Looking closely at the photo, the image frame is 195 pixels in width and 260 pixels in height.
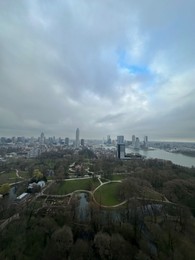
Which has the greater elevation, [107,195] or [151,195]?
[151,195]

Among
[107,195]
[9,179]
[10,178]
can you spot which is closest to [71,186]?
[107,195]

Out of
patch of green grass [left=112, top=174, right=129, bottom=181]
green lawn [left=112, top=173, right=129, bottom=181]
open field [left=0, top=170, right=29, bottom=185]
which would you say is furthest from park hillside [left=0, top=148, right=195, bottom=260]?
open field [left=0, top=170, right=29, bottom=185]

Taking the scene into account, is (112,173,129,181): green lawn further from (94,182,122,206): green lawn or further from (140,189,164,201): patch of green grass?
(140,189,164,201): patch of green grass

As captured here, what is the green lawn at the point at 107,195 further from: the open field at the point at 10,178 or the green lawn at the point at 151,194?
the open field at the point at 10,178

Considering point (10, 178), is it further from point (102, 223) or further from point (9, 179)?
point (102, 223)

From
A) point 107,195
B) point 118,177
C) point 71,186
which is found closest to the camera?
point 107,195

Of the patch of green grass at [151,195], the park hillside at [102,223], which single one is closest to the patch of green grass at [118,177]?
the park hillside at [102,223]
